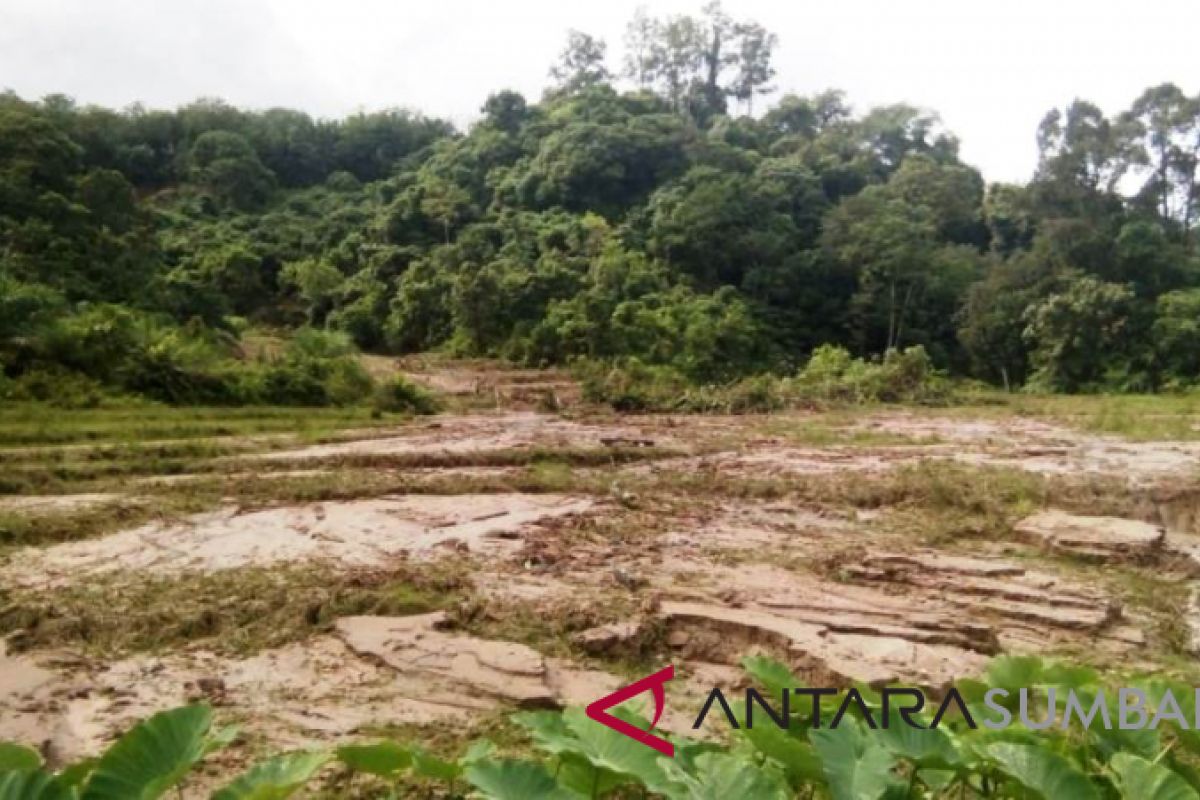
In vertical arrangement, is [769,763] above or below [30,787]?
below

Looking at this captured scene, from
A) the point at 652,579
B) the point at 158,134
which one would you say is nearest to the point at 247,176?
the point at 158,134

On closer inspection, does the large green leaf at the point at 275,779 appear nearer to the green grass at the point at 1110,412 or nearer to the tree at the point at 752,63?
the green grass at the point at 1110,412

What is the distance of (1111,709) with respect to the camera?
288cm

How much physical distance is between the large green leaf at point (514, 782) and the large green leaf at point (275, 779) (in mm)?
403

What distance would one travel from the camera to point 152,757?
2535 mm

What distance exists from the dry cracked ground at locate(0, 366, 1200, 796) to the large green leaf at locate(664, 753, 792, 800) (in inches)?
86.1

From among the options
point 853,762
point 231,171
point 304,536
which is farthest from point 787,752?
point 231,171

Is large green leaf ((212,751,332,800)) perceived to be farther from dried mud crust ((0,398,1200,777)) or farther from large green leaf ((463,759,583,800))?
dried mud crust ((0,398,1200,777))

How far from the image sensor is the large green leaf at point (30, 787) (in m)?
2.27

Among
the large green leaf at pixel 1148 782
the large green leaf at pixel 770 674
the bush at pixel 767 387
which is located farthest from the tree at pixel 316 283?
the large green leaf at pixel 1148 782

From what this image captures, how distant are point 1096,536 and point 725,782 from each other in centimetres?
656

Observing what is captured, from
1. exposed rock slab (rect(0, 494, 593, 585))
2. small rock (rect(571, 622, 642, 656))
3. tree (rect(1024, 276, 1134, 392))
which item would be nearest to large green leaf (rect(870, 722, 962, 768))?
small rock (rect(571, 622, 642, 656))

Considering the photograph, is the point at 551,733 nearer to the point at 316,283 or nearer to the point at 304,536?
the point at 304,536

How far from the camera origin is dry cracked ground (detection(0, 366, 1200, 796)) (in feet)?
15.9
